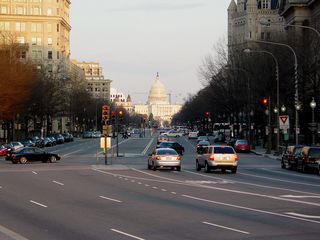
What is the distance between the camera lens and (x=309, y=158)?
4153 cm

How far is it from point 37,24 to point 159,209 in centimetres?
14666

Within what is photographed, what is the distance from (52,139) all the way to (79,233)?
88065 millimetres

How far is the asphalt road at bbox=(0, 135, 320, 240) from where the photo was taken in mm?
15711

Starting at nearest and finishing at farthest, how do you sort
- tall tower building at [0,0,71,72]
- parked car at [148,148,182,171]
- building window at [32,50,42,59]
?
parked car at [148,148,182,171] < tall tower building at [0,0,71,72] < building window at [32,50,42,59]

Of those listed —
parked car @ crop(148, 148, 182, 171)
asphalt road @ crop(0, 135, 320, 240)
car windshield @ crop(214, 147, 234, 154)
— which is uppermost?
car windshield @ crop(214, 147, 234, 154)

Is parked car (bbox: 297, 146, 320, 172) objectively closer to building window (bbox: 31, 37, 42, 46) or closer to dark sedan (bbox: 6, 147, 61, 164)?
dark sedan (bbox: 6, 147, 61, 164)

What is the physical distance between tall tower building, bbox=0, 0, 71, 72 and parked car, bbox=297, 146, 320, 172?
120 metres

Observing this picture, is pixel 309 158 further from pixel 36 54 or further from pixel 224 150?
pixel 36 54

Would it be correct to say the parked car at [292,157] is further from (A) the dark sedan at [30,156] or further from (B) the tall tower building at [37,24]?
(B) the tall tower building at [37,24]

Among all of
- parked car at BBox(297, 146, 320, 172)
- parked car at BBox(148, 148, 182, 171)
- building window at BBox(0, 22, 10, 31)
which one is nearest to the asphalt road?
parked car at BBox(297, 146, 320, 172)

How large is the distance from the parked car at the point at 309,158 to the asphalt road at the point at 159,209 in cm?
706

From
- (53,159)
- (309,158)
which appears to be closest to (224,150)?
(309,158)

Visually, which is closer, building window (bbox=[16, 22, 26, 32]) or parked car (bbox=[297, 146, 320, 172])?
parked car (bbox=[297, 146, 320, 172])

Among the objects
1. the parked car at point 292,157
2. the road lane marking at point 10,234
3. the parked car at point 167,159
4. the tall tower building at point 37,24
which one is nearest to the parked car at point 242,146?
the parked car at point 292,157
